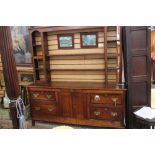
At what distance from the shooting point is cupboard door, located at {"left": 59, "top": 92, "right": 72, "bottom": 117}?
9.65 feet

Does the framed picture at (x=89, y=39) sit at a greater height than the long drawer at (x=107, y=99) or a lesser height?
greater

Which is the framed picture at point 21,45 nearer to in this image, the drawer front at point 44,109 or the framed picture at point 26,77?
the framed picture at point 26,77

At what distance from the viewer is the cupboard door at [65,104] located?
294 cm

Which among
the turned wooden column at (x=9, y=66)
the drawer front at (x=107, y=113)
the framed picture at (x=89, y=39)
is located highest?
the framed picture at (x=89, y=39)

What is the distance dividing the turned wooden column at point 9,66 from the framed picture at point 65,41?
178 cm

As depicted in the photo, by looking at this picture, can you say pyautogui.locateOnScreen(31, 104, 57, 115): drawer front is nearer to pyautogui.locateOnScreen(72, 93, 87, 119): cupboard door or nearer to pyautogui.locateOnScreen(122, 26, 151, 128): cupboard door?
pyautogui.locateOnScreen(72, 93, 87, 119): cupboard door

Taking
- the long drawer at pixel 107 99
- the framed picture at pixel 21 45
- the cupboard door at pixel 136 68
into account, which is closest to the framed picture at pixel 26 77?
the framed picture at pixel 21 45

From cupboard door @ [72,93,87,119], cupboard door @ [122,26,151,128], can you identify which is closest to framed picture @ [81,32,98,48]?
cupboard door @ [122,26,151,128]

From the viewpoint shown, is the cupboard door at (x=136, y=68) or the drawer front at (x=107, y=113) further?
the drawer front at (x=107, y=113)

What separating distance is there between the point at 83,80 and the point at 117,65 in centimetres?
73

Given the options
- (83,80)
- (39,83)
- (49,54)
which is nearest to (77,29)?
(49,54)

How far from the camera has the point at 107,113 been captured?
2.80 metres
